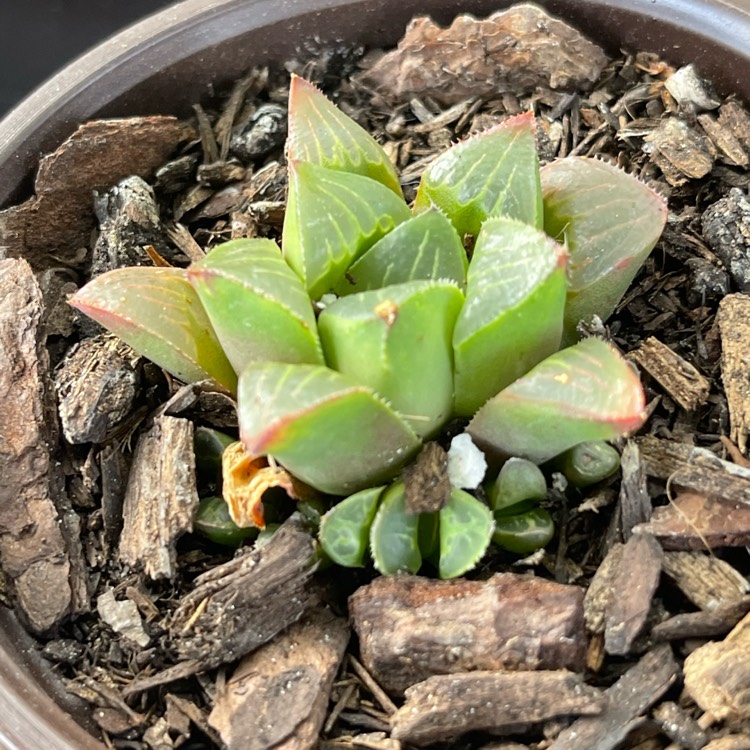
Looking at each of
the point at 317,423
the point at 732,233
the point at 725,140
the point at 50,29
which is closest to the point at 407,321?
the point at 317,423

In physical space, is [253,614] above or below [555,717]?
above

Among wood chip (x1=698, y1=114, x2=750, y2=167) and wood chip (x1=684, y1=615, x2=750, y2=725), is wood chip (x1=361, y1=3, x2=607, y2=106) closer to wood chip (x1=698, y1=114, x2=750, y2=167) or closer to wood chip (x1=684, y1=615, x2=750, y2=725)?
wood chip (x1=698, y1=114, x2=750, y2=167)

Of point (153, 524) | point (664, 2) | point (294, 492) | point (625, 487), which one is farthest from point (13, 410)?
point (664, 2)

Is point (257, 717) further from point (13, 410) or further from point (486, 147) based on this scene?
point (486, 147)

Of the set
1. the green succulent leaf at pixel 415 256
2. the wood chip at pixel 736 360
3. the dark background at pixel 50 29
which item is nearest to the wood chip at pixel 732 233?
the wood chip at pixel 736 360

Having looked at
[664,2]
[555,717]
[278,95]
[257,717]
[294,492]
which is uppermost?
[278,95]
